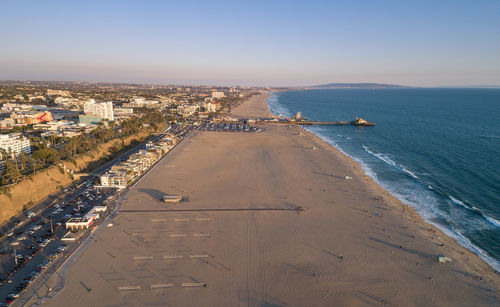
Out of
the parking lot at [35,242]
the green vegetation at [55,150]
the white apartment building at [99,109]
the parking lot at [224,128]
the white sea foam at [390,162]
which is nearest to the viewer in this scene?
the parking lot at [35,242]

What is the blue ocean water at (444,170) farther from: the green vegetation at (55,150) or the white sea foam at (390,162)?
the green vegetation at (55,150)

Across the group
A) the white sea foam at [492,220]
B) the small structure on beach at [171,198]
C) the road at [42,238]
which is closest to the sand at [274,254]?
the small structure on beach at [171,198]

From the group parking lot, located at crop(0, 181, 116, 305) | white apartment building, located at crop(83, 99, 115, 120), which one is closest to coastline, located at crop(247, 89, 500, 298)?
parking lot, located at crop(0, 181, 116, 305)

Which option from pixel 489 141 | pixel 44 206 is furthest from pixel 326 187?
pixel 489 141

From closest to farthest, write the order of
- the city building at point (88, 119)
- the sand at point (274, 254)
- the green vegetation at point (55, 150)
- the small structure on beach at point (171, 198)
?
1. the sand at point (274, 254)
2. the small structure on beach at point (171, 198)
3. the green vegetation at point (55, 150)
4. the city building at point (88, 119)

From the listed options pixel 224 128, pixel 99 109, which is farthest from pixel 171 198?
pixel 99 109

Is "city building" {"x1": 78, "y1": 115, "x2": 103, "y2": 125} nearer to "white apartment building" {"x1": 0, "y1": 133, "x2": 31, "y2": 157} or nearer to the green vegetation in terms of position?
the green vegetation

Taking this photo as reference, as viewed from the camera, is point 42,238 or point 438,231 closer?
point 42,238

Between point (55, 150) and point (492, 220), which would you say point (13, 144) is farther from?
point (492, 220)
